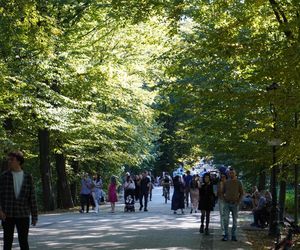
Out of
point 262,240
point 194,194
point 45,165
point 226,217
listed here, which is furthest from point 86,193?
point 226,217

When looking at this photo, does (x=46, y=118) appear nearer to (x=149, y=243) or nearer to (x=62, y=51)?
(x=62, y=51)

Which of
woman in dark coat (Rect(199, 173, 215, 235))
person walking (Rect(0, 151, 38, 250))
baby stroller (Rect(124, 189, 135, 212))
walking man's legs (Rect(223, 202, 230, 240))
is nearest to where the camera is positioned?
person walking (Rect(0, 151, 38, 250))

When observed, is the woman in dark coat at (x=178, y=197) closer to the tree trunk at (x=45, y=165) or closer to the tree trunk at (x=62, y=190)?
the tree trunk at (x=45, y=165)

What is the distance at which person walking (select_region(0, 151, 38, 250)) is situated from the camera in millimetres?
8219

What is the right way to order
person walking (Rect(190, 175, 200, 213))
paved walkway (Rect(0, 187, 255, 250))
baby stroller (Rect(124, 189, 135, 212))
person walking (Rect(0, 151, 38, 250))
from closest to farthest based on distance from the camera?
person walking (Rect(0, 151, 38, 250)) < paved walkway (Rect(0, 187, 255, 250)) < baby stroller (Rect(124, 189, 135, 212)) < person walking (Rect(190, 175, 200, 213))

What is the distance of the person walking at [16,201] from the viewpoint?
27.0 feet

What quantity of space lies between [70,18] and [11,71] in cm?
505

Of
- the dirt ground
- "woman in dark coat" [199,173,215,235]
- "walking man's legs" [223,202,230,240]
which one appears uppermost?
"woman in dark coat" [199,173,215,235]

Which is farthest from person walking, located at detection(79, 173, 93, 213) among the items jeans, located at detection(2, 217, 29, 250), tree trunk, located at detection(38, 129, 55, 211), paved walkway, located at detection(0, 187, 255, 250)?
jeans, located at detection(2, 217, 29, 250)

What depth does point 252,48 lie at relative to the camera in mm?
11727

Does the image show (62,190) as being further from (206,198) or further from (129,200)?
(206,198)

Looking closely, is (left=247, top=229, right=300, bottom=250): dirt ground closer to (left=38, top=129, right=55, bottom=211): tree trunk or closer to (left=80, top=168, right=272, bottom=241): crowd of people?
(left=80, top=168, right=272, bottom=241): crowd of people

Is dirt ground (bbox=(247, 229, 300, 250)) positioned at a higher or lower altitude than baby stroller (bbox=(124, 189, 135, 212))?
lower

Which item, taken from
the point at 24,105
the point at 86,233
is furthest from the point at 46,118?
the point at 86,233
